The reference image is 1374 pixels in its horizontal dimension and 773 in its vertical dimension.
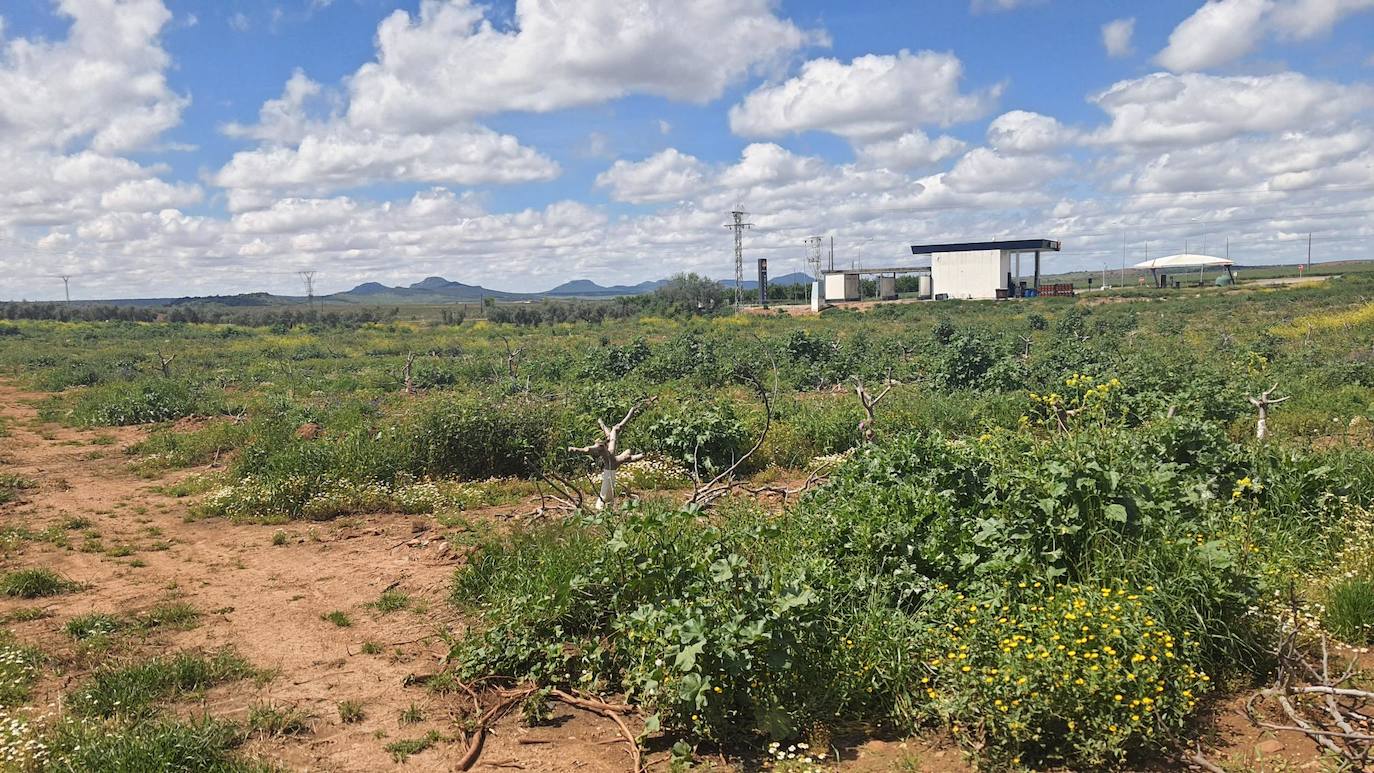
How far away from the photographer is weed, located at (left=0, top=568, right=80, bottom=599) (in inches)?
277

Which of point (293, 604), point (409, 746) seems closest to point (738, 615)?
point (409, 746)

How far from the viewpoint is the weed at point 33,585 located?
7.04 metres

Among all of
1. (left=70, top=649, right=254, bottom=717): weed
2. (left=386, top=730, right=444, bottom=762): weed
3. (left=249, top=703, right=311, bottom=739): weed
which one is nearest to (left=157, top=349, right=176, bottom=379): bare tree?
(left=70, top=649, right=254, bottom=717): weed

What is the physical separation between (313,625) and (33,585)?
2781 millimetres

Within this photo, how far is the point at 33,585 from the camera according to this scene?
709cm

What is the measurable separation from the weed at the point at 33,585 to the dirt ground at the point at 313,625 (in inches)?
5.5

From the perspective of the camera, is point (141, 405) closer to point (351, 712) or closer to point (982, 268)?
point (351, 712)

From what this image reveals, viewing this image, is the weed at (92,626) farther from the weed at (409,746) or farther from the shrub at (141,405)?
the shrub at (141,405)

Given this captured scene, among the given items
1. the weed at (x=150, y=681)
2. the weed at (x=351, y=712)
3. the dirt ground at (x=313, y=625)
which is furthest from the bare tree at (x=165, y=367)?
the weed at (x=351, y=712)

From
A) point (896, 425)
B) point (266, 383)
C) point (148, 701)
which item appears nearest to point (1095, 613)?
point (148, 701)

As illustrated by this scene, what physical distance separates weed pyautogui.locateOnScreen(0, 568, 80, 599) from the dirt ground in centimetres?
14

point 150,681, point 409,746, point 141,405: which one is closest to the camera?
point 409,746

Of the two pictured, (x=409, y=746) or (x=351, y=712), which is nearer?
(x=409, y=746)

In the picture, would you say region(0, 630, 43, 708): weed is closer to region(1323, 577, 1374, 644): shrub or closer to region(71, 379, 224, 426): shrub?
region(1323, 577, 1374, 644): shrub
